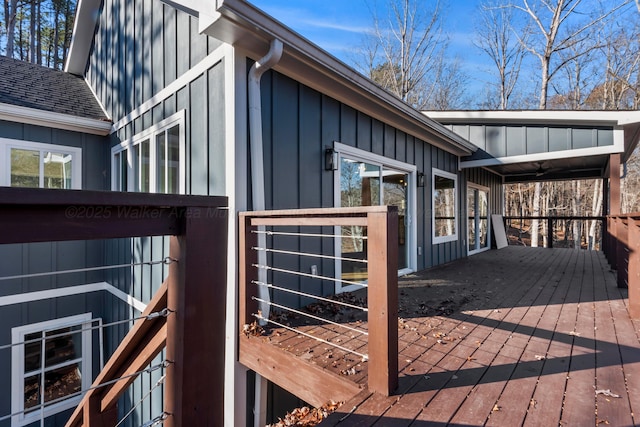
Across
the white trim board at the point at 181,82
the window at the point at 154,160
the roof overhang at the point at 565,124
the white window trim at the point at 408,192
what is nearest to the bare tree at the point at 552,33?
the roof overhang at the point at 565,124

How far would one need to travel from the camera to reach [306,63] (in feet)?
10.6

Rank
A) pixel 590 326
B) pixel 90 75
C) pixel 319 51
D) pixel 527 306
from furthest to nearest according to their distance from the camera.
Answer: pixel 90 75 → pixel 527 306 → pixel 319 51 → pixel 590 326

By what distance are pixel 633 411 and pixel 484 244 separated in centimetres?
817

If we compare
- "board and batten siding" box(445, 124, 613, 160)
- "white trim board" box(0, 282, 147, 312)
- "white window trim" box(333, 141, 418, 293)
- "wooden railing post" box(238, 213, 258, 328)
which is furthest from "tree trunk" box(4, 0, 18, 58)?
"board and batten siding" box(445, 124, 613, 160)

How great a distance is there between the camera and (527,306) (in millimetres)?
3611

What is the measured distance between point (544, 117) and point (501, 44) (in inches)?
419

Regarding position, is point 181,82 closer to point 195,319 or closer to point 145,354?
point 145,354

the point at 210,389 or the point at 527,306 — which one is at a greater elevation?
the point at 210,389

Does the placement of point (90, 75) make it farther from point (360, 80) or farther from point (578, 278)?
point (578, 278)

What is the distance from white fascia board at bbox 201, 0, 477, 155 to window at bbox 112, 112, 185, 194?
1.42 meters

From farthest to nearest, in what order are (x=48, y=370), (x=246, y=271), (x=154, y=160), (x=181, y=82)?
(x=48, y=370), (x=154, y=160), (x=181, y=82), (x=246, y=271)

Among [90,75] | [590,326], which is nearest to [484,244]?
[590,326]

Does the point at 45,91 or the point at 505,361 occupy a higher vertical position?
the point at 45,91

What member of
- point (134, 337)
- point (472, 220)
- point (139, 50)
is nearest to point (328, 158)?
point (134, 337)
